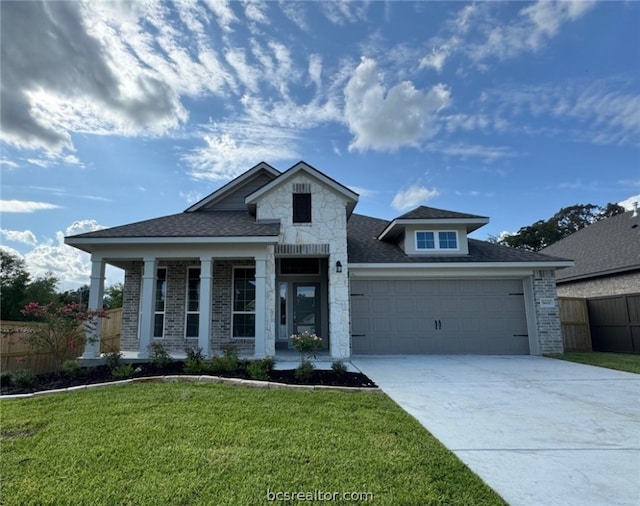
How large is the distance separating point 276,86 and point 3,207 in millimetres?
8625

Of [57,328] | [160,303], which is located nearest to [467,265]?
[160,303]

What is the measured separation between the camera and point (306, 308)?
40.6 ft

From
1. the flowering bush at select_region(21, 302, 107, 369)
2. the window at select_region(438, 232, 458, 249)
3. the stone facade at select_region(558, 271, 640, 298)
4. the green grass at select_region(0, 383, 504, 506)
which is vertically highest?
the window at select_region(438, 232, 458, 249)

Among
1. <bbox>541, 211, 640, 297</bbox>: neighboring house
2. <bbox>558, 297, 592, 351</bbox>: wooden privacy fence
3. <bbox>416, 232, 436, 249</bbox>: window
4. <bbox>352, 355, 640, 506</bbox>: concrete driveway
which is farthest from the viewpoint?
<bbox>558, 297, 592, 351</bbox>: wooden privacy fence

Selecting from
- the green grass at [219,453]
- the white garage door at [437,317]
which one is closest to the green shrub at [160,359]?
the green grass at [219,453]

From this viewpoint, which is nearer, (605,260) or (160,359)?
(160,359)

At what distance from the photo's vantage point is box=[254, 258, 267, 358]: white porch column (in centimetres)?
926

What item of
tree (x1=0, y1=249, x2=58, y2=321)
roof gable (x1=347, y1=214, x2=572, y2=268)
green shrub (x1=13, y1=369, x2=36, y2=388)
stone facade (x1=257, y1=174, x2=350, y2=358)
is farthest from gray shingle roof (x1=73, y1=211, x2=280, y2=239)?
tree (x1=0, y1=249, x2=58, y2=321)

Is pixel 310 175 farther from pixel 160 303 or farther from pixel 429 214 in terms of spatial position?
pixel 160 303

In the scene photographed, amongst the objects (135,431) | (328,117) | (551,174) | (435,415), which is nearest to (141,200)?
(328,117)

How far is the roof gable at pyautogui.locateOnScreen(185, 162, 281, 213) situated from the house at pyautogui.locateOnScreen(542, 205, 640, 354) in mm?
13445

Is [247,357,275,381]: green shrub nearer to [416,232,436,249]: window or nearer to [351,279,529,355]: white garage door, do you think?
[351,279,529,355]: white garage door

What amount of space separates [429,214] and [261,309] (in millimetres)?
6733

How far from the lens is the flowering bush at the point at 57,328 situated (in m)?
7.82
